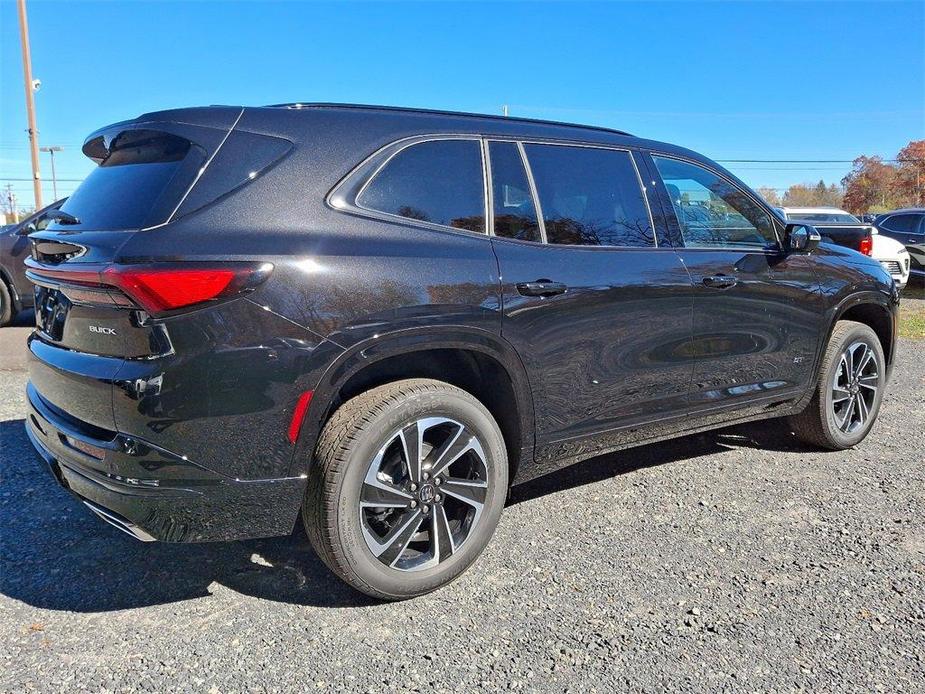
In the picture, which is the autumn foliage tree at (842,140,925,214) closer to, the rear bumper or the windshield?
the windshield

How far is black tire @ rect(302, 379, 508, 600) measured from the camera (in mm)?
2525

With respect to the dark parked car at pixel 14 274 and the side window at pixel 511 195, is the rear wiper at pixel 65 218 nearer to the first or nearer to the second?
the side window at pixel 511 195

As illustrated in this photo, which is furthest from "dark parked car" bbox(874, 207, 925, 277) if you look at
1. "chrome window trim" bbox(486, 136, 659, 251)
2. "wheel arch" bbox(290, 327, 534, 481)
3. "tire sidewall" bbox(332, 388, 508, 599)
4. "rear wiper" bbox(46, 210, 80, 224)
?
"rear wiper" bbox(46, 210, 80, 224)

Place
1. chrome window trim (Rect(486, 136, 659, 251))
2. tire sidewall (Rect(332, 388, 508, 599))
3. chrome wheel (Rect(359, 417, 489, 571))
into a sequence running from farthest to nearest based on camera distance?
1. chrome window trim (Rect(486, 136, 659, 251))
2. chrome wheel (Rect(359, 417, 489, 571))
3. tire sidewall (Rect(332, 388, 508, 599))

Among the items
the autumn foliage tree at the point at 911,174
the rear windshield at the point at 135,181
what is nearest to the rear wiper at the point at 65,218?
the rear windshield at the point at 135,181

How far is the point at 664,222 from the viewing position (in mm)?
3607

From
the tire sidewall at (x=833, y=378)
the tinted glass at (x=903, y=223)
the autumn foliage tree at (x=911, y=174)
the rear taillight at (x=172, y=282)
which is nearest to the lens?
the rear taillight at (x=172, y=282)

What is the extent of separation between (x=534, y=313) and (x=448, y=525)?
92 centimetres

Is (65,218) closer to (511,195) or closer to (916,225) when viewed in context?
(511,195)

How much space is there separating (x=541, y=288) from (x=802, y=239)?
1920 millimetres

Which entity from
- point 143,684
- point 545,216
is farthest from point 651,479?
point 143,684

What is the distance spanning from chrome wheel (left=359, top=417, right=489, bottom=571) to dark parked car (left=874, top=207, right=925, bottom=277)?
582 inches

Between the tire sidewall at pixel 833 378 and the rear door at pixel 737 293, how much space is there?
0.20 m

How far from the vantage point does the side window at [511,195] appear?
3021mm
